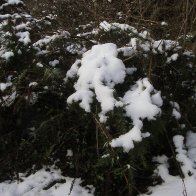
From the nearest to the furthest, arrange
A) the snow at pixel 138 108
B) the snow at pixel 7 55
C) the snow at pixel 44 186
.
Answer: the snow at pixel 138 108, the snow at pixel 44 186, the snow at pixel 7 55

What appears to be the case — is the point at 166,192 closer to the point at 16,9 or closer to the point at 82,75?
the point at 82,75

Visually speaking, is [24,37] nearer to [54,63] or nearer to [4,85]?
[54,63]

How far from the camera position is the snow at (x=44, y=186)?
290 cm

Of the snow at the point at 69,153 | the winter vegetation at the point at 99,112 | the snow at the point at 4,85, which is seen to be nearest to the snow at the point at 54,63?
the winter vegetation at the point at 99,112

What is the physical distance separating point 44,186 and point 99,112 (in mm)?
766

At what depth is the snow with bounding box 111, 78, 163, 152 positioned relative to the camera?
2.57 meters

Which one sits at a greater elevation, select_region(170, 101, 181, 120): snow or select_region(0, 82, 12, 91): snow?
select_region(170, 101, 181, 120): snow

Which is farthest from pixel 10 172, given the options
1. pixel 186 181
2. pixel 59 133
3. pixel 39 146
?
pixel 186 181

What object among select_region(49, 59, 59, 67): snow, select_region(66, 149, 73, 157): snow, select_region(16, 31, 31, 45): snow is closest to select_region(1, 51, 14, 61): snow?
select_region(16, 31, 31, 45): snow

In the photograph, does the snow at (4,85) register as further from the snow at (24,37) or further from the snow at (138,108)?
the snow at (138,108)

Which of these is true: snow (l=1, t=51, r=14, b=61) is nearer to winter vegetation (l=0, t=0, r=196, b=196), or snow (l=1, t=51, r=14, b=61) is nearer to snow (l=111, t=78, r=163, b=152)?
winter vegetation (l=0, t=0, r=196, b=196)

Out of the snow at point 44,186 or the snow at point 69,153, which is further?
the snow at point 69,153

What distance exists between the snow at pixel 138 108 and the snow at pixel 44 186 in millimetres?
541

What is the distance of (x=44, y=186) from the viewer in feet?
9.84
